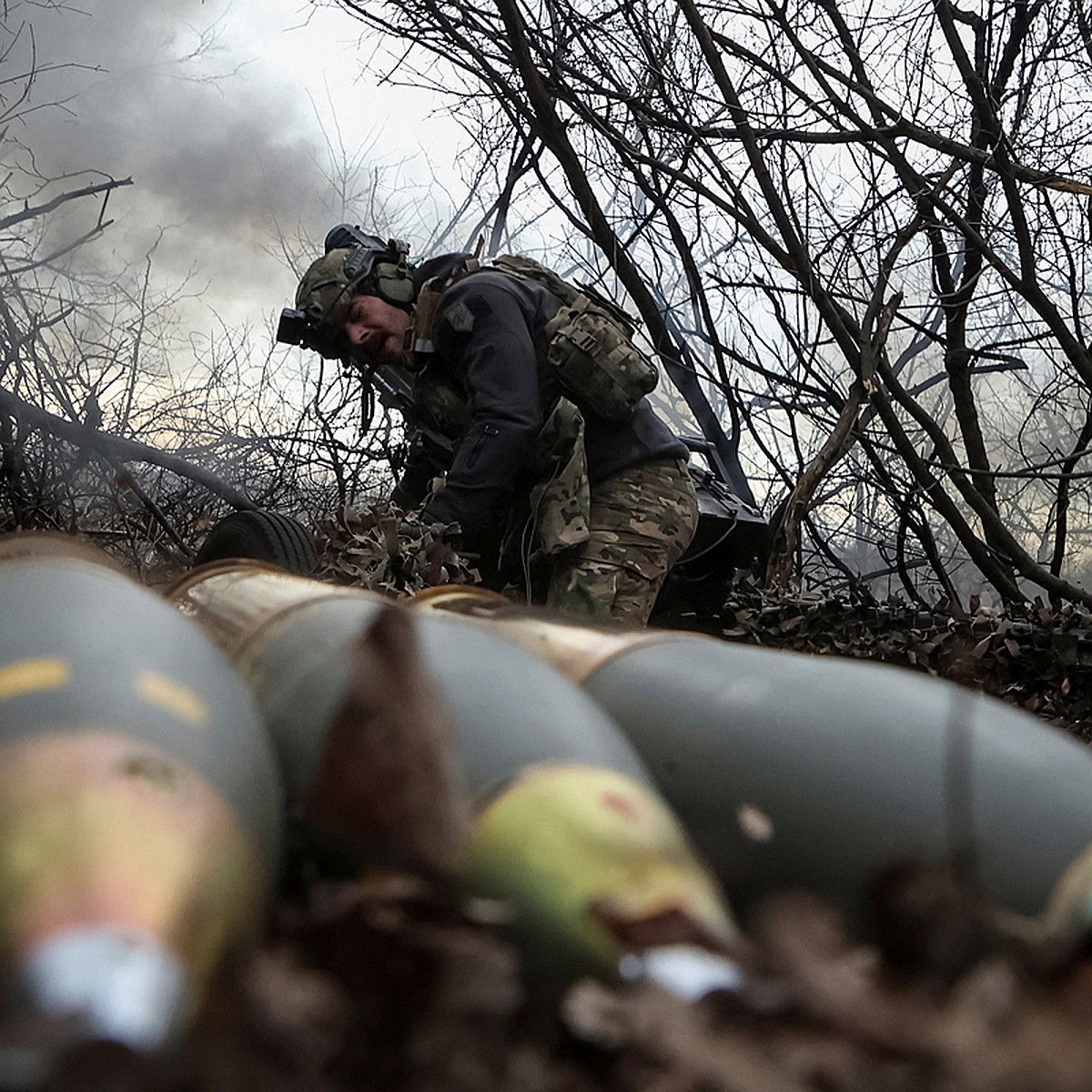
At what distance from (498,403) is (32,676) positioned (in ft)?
8.56

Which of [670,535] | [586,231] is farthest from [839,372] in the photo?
[670,535]

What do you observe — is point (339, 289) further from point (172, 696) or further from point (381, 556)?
point (172, 696)

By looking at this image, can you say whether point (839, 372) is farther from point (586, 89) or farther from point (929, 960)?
point (929, 960)

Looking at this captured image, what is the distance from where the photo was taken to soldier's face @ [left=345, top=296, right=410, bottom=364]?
355 cm

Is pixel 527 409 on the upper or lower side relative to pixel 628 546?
upper

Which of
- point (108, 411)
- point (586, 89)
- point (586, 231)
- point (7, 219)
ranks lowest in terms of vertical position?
point (108, 411)

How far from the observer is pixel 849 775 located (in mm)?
674

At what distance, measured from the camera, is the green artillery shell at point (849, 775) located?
2.11 feet

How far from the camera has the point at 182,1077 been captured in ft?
1.33

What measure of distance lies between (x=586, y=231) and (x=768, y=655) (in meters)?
4.38

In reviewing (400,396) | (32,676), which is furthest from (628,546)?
(32,676)

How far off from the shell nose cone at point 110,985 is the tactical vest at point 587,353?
297 centimetres

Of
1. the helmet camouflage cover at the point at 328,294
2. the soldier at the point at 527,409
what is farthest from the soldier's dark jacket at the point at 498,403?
the helmet camouflage cover at the point at 328,294

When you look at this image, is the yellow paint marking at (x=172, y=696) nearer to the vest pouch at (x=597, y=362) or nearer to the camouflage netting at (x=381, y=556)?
the camouflage netting at (x=381, y=556)
